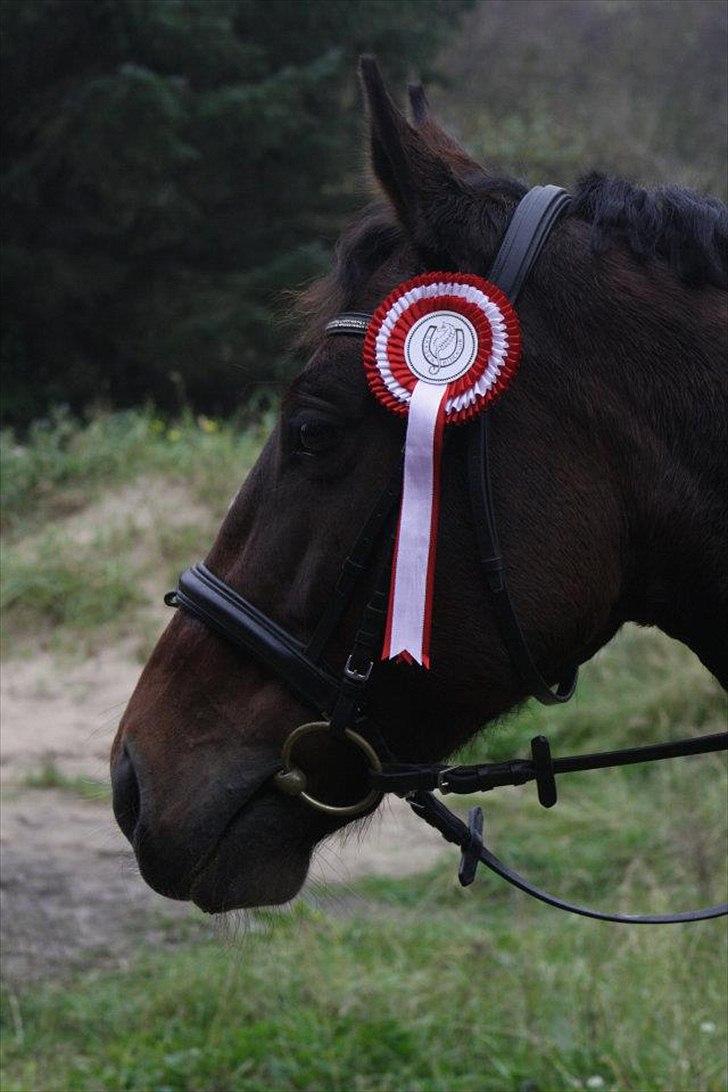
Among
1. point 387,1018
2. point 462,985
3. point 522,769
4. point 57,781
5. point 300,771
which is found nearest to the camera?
point 300,771

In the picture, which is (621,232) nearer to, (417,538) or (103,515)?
(417,538)

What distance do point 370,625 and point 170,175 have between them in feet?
16.3

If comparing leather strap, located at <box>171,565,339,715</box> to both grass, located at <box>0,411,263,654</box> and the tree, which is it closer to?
the tree

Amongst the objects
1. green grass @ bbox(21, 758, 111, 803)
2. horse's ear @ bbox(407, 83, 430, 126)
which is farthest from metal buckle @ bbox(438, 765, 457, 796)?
green grass @ bbox(21, 758, 111, 803)

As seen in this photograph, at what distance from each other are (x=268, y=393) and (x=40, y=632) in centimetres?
312

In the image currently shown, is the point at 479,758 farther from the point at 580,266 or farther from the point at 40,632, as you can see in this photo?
the point at 580,266

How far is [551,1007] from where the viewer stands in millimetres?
3295

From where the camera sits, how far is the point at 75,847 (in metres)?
4.54

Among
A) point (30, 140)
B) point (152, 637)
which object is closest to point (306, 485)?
point (30, 140)

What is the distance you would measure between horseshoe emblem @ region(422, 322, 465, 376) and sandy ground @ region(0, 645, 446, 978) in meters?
1.63

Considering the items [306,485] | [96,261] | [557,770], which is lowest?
[96,261]

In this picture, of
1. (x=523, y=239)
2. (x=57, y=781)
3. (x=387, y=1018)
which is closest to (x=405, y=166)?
(x=523, y=239)

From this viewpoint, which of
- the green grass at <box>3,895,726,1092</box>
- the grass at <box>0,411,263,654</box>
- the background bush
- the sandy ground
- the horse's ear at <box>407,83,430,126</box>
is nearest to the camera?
the horse's ear at <box>407,83,430,126</box>

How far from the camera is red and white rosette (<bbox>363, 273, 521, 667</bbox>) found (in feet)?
5.35
